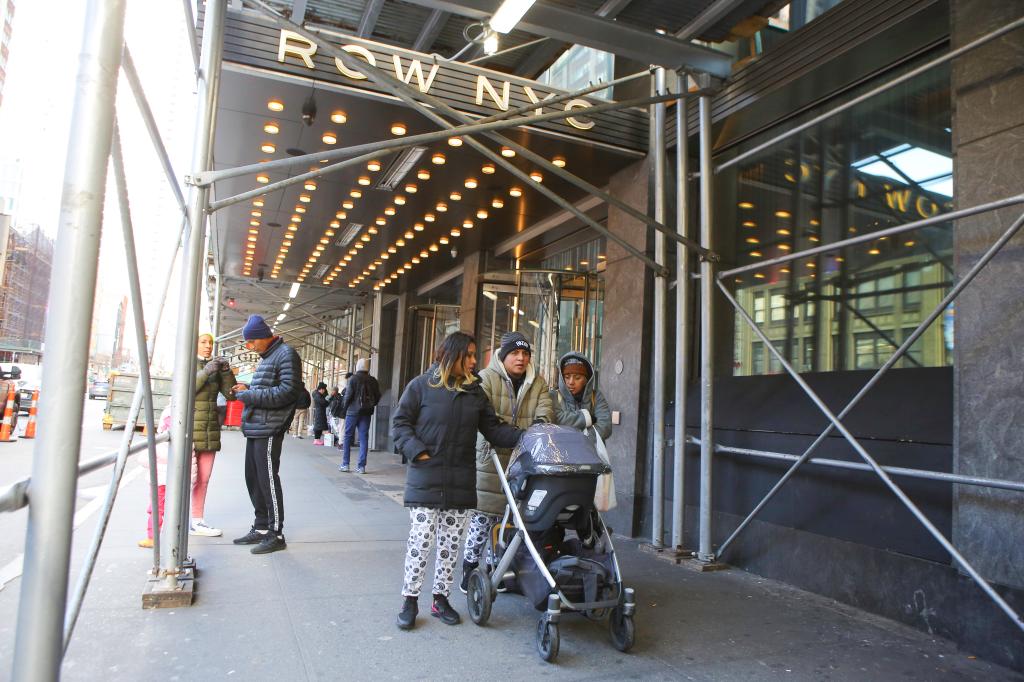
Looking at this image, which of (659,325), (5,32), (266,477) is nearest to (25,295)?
(5,32)

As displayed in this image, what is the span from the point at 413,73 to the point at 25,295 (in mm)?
5523

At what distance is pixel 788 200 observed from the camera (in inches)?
282

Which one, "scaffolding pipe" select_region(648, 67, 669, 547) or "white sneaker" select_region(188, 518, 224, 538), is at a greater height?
"scaffolding pipe" select_region(648, 67, 669, 547)

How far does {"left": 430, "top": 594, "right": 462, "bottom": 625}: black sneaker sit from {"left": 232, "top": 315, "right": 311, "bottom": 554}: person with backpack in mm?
2157

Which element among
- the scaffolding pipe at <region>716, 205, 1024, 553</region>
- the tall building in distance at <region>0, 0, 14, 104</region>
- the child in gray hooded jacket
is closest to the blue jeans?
the child in gray hooded jacket

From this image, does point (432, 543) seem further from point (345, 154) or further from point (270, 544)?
point (345, 154)

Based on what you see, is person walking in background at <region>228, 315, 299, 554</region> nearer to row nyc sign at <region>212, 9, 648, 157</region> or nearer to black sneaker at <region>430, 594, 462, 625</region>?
black sneaker at <region>430, 594, 462, 625</region>

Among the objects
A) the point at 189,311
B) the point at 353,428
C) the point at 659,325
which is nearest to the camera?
the point at 189,311

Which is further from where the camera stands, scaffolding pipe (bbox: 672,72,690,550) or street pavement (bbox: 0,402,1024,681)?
scaffolding pipe (bbox: 672,72,690,550)

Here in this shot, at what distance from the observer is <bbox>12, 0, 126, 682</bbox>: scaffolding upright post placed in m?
1.75

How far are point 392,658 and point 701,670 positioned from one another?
1663 millimetres

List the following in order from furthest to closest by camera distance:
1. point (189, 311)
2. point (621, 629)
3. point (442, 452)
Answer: point (189, 311)
point (442, 452)
point (621, 629)

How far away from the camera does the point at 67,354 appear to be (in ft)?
6.01

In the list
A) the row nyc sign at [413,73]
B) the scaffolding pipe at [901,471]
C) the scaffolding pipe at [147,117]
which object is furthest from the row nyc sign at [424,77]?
the scaffolding pipe at [901,471]
